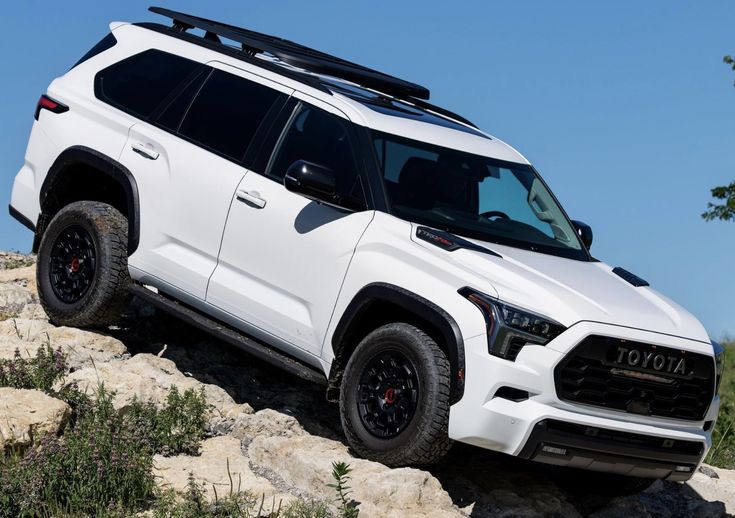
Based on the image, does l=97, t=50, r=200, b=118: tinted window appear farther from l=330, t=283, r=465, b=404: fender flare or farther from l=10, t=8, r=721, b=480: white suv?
l=330, t=283, r=465, b=404: fender flare

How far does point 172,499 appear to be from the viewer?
266 inches

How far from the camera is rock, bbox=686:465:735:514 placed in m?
8.72

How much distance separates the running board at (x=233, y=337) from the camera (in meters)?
7.60

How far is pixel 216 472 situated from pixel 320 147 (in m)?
2.09

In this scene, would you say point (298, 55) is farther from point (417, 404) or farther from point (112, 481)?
point (112, 481)

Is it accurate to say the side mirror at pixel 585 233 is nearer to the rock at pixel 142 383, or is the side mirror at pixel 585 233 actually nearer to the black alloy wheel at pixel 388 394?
the black alloy wheel at pixel 388 394

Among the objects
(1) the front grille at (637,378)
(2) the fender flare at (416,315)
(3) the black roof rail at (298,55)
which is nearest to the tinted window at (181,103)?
(3) the black roof rail at (298,55)

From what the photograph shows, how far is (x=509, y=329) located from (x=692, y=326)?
1361 mm

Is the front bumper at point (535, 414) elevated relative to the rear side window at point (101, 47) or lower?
lower

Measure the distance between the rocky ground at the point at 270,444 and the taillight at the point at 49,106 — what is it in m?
1.53

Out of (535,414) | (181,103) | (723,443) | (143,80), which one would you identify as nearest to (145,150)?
(181,103)

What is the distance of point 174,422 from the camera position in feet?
25.4

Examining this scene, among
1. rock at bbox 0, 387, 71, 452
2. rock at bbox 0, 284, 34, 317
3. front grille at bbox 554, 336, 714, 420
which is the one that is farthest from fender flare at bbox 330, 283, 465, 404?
rock at bbox 0, 284, 34, 317

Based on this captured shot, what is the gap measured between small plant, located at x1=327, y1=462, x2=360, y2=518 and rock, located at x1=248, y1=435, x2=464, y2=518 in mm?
52
